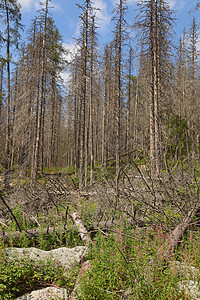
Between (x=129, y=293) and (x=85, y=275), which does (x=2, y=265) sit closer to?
(x=85, y=275)

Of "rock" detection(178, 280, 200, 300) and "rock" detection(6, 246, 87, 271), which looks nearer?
"rock" detection(178, 280, 200, 300)

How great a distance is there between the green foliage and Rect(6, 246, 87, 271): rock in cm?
10

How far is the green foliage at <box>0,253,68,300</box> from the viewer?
3.10 m

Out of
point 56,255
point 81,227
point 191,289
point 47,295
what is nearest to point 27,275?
point 56,255

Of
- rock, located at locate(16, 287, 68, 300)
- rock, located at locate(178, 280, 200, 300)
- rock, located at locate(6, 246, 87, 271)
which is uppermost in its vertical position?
rock, located at locate(178, 280, 200, 300)

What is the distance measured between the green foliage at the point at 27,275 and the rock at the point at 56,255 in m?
Answer: 0.10

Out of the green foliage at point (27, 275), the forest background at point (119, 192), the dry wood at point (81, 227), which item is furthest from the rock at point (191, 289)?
the dry wood at point (81, 227)

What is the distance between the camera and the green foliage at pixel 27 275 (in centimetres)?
310

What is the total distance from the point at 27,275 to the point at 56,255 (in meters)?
0.56

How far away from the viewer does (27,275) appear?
3273mm

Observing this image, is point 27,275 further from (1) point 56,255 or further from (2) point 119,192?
(2) point 119,192

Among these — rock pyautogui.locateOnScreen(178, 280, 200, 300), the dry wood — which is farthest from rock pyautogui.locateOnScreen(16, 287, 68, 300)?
the dry wood

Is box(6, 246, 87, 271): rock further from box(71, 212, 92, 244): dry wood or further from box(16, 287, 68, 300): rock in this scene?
box(71, 212, 92, 244): dry wood

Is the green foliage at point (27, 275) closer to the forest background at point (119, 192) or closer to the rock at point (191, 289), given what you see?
the forest background at point (119, 192)
